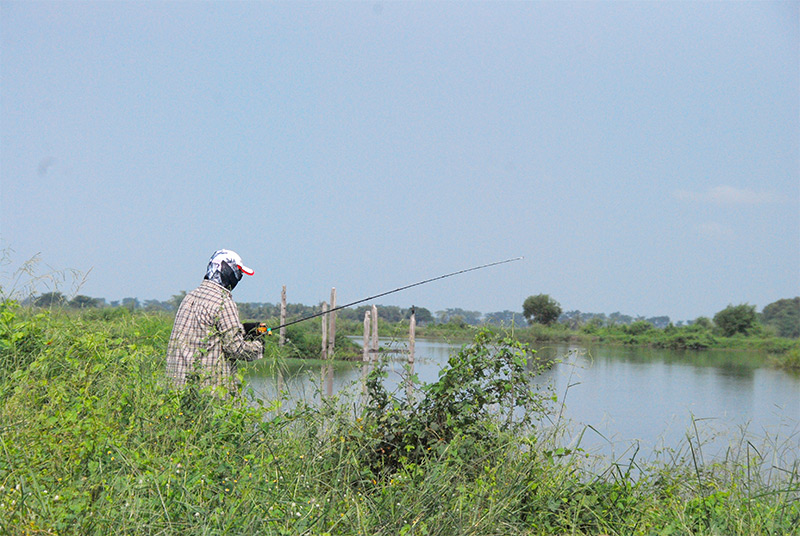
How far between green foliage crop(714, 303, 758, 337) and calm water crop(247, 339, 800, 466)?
338 centimetres

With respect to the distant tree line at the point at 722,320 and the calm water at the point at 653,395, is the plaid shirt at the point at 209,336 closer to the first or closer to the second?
the calm water at the point at 653,395

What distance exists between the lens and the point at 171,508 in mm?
2307

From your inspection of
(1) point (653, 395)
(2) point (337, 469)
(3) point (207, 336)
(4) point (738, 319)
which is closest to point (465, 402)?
(2) point (337, 469)

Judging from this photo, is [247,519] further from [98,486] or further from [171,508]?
[98,486]

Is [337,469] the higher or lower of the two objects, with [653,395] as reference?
higher

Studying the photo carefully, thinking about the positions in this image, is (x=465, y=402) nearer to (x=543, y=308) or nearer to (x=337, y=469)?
(x=337, y=469)

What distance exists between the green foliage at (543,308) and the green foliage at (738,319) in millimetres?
13819

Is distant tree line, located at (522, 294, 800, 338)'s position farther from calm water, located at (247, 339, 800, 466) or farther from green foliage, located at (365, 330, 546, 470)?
green foliage, located at (365, 330, 546, 470)

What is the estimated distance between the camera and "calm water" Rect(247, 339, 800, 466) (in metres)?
3.81

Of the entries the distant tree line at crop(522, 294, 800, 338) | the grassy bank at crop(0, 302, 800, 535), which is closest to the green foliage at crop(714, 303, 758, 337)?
the distant tree line at crop(522, 294, 800, 338)

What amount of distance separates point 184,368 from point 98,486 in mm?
1542

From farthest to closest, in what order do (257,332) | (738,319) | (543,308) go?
1. (543,308)
2. (738,319)
3. (257,332)

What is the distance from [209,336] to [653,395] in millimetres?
22069

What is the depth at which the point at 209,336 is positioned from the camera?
13.0 ft
